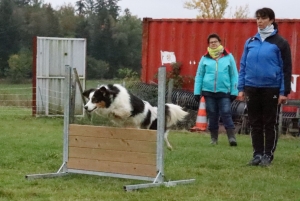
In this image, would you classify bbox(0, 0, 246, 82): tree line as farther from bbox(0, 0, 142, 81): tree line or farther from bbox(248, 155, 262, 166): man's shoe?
bbox(248, 155, 262, 166): man's shoe

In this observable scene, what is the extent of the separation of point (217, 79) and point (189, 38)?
6.93 metres

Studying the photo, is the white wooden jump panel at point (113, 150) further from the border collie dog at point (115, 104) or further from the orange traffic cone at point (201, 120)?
the orange traffic cone at point (201, 120)

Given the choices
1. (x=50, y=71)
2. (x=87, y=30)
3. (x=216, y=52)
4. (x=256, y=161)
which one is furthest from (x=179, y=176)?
(x=87, y=30)

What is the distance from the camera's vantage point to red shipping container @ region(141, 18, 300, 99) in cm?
1556

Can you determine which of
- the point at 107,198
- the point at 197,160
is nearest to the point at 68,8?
the point at 197,160

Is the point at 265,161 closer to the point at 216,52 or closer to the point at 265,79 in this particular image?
the point at 265,79

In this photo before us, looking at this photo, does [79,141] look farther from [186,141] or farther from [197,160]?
[186,141]

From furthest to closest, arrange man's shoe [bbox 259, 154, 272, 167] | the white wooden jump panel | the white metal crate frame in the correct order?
1. the white metal crate frame
2. man's shoe [bbox 259, 154, 272, 167]
3. the white wooden jump panel

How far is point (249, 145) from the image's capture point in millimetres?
10516

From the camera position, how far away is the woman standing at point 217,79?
32.3 feet

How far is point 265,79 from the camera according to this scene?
7.66 metres

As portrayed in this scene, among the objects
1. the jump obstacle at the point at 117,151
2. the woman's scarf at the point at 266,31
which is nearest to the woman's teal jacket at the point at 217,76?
the woman's scarf at the point at 266,31

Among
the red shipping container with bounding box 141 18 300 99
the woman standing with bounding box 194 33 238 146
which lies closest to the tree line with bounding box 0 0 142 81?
the red shipping container with bounding box 141 18 300 99

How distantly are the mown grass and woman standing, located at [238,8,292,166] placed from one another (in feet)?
1.19
